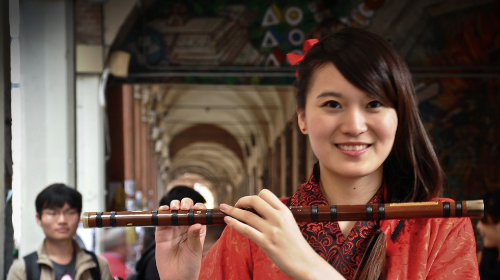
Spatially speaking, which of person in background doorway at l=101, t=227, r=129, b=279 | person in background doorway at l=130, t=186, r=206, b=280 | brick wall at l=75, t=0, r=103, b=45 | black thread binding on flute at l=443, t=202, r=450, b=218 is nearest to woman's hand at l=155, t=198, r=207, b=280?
black thread binding on flute at l=443, t=202, r=450, b=218

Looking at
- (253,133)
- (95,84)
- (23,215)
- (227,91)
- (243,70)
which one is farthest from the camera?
(253,133)

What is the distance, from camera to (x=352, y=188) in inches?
75.3

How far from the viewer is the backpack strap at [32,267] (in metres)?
4.27

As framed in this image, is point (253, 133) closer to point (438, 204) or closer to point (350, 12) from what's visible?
point (350, 12)

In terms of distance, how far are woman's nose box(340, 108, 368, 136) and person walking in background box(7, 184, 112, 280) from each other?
2.95 metres

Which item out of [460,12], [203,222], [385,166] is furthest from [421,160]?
[460,12]

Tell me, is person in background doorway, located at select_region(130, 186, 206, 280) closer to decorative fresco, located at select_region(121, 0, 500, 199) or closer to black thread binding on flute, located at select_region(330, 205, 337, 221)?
black thread binding on flute, located at select_region(330, 205, 337, 221)

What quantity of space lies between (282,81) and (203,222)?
26.4 feet

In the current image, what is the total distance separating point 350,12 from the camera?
31.9 ft

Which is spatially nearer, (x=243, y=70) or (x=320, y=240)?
(x=320, y=240)

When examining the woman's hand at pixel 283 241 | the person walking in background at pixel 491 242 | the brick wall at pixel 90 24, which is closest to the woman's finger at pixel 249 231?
the woman's hand at pixel 283 241

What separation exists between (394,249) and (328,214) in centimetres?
19

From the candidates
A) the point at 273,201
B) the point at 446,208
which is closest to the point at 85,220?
the point at 273,201

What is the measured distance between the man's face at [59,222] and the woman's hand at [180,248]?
252cm
